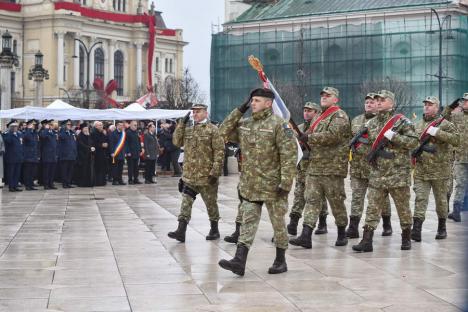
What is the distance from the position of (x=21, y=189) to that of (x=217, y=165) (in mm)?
13927

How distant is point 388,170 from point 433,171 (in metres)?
1.82

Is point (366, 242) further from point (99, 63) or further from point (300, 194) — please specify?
point (99, 63)

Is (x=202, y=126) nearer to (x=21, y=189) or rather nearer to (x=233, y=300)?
(x=233, y=300)

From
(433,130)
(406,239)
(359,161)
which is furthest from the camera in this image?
(359,161)

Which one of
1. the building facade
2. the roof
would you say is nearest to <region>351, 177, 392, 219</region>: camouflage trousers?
the roof

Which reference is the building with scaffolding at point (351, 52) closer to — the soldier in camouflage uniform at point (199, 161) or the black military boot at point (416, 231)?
the black military boot at point (416, 231)

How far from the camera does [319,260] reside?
11172 mm

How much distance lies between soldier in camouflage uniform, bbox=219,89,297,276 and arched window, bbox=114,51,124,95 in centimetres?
10917

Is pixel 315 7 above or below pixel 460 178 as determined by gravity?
above

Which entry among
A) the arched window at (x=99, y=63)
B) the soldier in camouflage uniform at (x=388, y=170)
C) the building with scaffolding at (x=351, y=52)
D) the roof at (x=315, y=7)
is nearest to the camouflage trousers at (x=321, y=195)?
the soldier in camouflage uniform at (x=388, y=170)

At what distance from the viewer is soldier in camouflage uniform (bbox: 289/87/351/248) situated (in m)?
12.1

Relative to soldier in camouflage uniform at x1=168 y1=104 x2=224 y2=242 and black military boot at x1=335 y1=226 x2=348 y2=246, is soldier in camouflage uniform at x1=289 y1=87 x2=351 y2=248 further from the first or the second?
soldier in camouflage uniform at x1=168 y1=104 x2=224 y2=242

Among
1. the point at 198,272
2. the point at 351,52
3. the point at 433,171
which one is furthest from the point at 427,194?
the point at 351,52

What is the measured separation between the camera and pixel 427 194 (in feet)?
43.3
